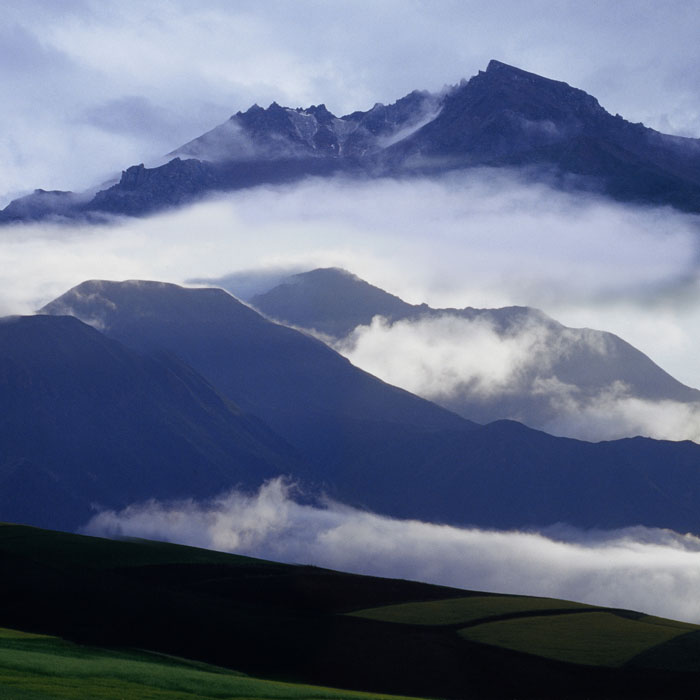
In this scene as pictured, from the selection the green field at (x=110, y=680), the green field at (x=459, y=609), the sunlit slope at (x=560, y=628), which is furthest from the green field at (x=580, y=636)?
the green field at (x=110, y=680)

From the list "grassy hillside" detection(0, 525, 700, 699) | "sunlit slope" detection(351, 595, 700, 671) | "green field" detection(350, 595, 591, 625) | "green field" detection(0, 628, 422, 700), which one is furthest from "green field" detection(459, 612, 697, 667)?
"green field" detection(0, 628, 422, 700)

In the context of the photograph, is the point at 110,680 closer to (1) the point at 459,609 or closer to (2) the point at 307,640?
(2) the point at 307,640

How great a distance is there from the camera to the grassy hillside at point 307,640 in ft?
238

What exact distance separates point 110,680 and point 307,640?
39.2 meters

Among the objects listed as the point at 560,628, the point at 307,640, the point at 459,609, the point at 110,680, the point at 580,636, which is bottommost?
the point at 110,680

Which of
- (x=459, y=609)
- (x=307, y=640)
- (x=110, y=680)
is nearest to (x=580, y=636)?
(x=459, y=609)

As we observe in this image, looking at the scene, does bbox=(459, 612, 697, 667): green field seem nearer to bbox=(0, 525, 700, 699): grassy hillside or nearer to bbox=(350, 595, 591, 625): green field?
bbox=(0, 525, 700, 699): grassy hillside

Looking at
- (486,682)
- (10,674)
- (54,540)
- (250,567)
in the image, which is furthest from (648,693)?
(54,540)

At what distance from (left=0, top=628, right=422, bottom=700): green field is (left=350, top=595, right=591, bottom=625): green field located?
38593 millimetres

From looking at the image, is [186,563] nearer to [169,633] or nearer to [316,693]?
[169,633]

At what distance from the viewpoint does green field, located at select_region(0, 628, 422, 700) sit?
60062mm

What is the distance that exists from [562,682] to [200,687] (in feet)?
125

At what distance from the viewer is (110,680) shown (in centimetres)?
6606

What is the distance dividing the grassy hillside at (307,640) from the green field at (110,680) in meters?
0.17
